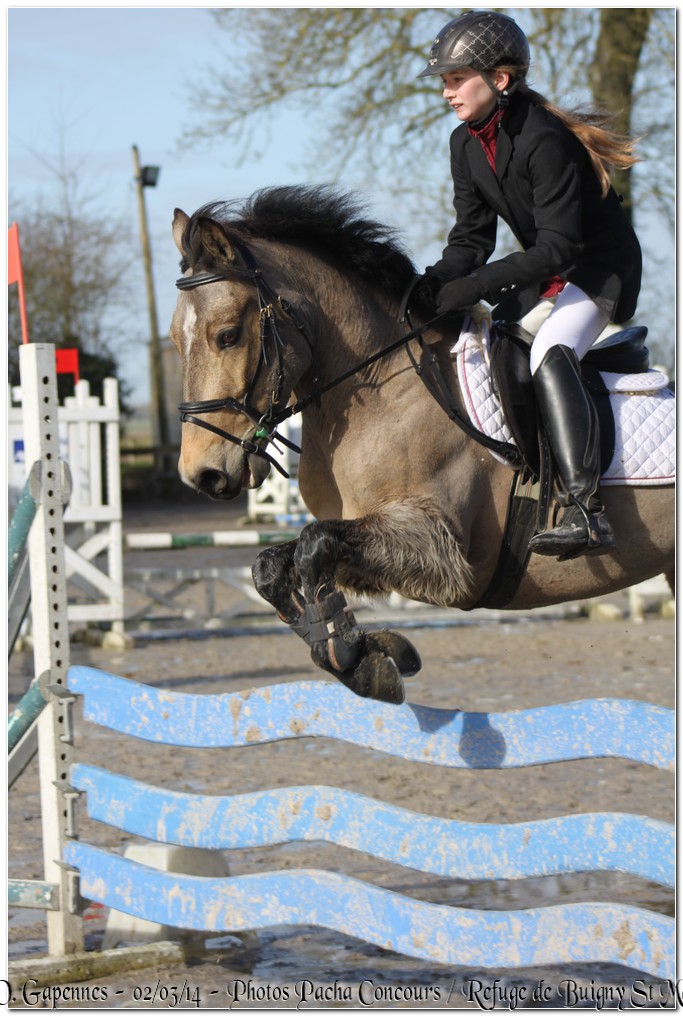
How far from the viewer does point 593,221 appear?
370cm

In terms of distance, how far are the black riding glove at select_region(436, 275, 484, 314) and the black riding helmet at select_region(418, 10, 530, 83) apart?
59 cm

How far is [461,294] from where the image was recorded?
3.53 meters

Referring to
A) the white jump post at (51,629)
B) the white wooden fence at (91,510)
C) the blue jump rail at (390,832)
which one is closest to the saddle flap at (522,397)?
the blue jump rail at (390,832)

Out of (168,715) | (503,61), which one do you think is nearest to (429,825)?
(168,715)

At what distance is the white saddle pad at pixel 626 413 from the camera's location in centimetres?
357

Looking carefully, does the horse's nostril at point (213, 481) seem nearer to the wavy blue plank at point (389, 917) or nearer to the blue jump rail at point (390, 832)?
the blue jump rail at point (390, 832)

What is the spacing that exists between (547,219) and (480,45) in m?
0.53

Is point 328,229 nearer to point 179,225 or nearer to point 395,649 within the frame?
point 179,225

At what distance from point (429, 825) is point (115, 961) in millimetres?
1463

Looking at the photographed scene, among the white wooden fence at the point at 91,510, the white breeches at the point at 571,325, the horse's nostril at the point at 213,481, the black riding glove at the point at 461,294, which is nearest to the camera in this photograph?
the horse's nostril at the point at 213,481

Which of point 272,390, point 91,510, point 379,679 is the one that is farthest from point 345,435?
point 91,510

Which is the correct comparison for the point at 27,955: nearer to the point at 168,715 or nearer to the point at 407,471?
the point at 168,715

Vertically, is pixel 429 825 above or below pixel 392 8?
below

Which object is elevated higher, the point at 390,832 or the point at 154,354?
the point at 154,354
